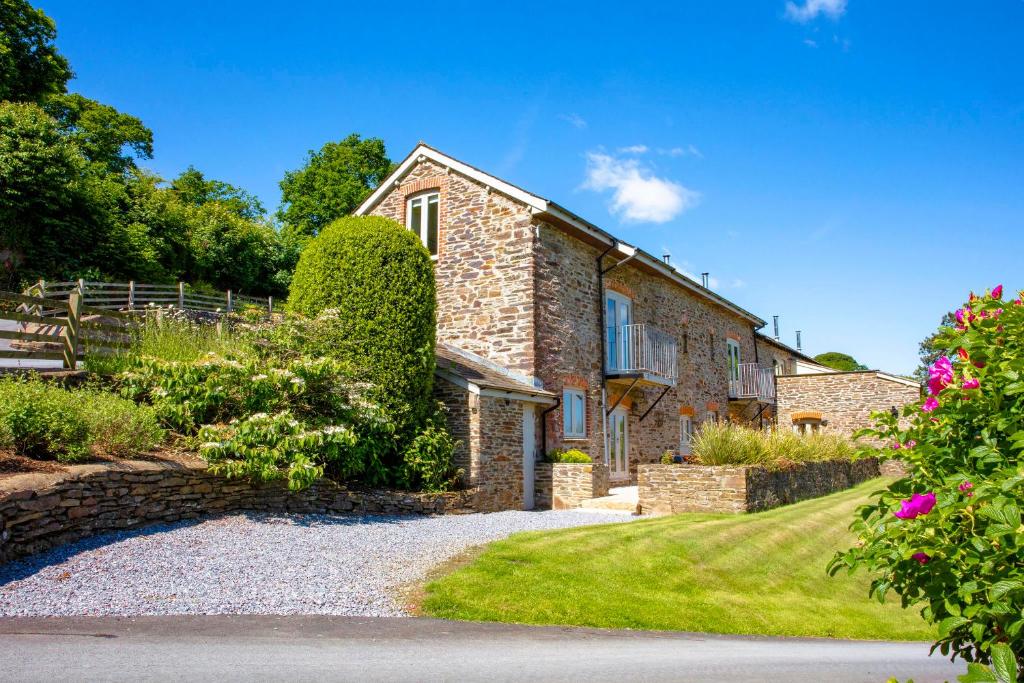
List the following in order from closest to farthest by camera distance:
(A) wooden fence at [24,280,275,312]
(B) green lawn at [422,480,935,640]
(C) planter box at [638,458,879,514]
Answer: (B) green lawn at [422,480,935,640] → (C) planter box at [638,458,879,514] → (A) wooden fence at [24,280,275,312]

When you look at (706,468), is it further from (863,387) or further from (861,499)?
(863,387)

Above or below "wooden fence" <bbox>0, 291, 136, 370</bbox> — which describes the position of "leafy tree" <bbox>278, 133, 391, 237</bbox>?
above

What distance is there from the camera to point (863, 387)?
28969mm

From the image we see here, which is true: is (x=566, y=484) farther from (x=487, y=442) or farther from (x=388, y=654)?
(x=388, y=654)

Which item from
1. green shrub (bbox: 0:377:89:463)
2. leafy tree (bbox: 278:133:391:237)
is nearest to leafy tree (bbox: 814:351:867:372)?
leafy tree (bbox: 278:133:391:237)

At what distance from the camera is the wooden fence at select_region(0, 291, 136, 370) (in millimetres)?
10625

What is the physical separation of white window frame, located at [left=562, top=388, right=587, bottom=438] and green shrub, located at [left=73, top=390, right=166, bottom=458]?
893cm

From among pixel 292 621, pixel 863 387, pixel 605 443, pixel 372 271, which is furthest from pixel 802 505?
pixel 863 387

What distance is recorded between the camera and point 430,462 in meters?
12.6

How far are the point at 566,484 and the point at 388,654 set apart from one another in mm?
9610

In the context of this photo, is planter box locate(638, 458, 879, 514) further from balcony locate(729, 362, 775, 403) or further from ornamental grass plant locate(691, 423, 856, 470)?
balcony locate(729, 362, 775, 403)

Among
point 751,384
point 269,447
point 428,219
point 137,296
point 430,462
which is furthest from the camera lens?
point 751,384

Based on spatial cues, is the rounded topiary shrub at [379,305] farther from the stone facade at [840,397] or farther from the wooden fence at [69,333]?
the stone facade at [840,397]

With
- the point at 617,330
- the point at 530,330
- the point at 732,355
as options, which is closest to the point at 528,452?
the point at 530,330
